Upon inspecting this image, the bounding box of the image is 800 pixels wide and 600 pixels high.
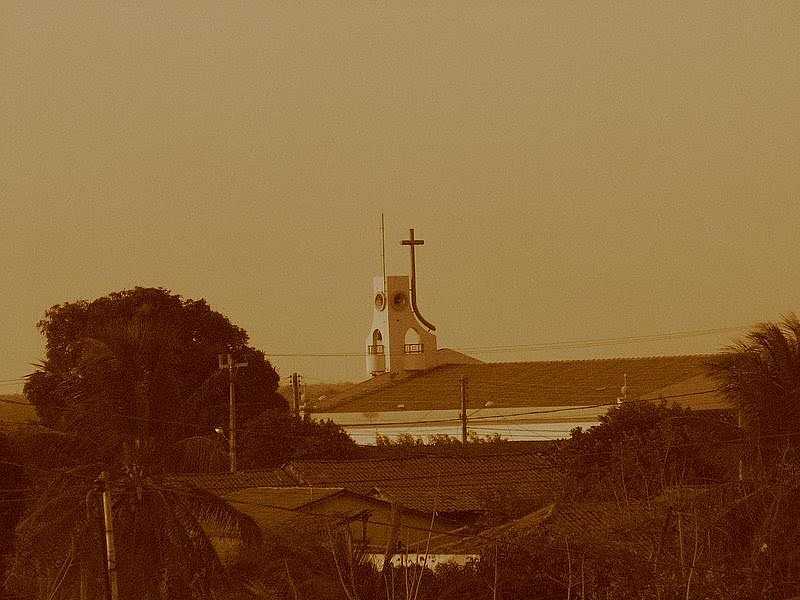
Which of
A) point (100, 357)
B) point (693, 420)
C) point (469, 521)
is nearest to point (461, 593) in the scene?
point (100, 357)

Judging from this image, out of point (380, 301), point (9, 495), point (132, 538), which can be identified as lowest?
point (132, 538)

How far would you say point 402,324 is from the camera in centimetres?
6631

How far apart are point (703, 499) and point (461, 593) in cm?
418

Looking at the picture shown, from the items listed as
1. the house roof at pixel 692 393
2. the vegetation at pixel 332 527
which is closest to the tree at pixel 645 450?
the vegetation at pixel 332 527

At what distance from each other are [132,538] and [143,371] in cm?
501

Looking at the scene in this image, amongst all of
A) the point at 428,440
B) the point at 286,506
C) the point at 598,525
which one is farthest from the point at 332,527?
the point at 428,440

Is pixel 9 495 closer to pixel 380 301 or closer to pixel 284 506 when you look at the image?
pixel 284 506

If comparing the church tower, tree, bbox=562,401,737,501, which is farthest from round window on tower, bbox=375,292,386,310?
tree, bbox=562,401,737,501

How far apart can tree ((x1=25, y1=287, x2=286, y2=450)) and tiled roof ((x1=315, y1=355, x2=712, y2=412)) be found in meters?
4.85

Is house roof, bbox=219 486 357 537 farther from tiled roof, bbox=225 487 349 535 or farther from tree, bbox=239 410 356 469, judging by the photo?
tree, bbox=239 410 356 469

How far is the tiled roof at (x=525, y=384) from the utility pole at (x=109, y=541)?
33.6m

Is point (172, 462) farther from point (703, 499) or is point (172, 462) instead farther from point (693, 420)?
point (693, 420)

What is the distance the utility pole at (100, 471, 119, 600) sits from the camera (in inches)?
774

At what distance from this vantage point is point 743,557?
74.3ft
